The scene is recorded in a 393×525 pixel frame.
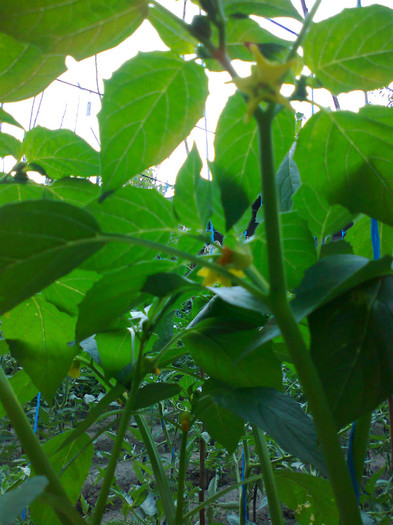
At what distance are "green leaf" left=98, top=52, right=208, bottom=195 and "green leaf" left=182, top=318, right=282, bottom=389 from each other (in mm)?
147

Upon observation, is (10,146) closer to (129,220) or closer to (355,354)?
(129,220)

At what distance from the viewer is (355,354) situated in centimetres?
25

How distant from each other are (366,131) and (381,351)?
6.1 inches

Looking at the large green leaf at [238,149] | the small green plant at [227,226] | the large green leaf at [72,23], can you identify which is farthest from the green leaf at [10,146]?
the large green leaf at [238,149]

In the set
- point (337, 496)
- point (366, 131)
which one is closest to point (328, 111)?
point (366, 131)

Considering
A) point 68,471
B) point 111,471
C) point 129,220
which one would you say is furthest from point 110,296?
point 68,471

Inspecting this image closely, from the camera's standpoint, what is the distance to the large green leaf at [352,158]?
0.29 metres

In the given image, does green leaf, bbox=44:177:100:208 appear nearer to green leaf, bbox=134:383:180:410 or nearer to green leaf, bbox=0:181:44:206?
green leaf, bbox=0:181:44:206

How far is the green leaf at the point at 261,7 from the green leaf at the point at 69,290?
265 mm

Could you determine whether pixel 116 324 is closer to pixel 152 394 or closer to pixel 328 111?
pixel 152 394

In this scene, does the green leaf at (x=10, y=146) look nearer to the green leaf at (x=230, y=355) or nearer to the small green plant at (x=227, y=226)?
the small green plant at (x=227, y=226)

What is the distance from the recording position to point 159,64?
11.7 inches

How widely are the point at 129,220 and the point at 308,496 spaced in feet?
1.16

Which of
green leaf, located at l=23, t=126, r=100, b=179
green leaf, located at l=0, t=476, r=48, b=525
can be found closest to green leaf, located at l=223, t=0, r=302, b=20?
green leaf, located at l=23, t=126, r=100, b=179
